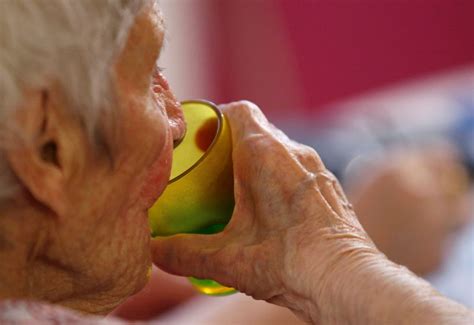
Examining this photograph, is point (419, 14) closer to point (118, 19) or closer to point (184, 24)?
point (184, 24)

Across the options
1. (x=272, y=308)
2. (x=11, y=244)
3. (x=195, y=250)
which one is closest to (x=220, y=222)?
(x=195, y=250)

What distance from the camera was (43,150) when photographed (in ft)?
2.36

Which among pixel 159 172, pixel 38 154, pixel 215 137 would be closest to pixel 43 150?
pixel 38 154

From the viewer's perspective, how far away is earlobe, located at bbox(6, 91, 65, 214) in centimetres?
69

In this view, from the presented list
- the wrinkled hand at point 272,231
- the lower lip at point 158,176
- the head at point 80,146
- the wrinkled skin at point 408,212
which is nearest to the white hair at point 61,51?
the head at point 80,146

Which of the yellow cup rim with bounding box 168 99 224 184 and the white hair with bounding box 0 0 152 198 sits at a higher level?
the white hair with bounding box 0 0 152 198

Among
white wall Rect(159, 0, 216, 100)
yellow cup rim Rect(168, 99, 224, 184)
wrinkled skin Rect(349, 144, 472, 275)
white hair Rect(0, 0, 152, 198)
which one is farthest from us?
white wall Rect(159, 0, 216, 100)

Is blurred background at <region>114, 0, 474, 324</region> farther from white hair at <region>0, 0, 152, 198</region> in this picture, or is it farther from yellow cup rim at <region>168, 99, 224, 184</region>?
white hair at <region>0, 0, 152, 198</region>

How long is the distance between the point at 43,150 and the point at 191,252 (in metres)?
0.26

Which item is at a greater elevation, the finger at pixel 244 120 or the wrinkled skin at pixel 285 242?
the finger at pixel 244 120

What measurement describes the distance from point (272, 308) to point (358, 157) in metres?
0.74

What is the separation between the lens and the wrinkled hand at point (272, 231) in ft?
2.92

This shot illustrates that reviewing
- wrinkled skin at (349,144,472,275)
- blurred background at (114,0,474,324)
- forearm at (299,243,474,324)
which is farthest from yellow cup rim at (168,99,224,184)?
blurred background at (114,0,474,324)

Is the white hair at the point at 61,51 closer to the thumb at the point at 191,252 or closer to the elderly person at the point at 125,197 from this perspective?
the elderly person at the point at 125,197
